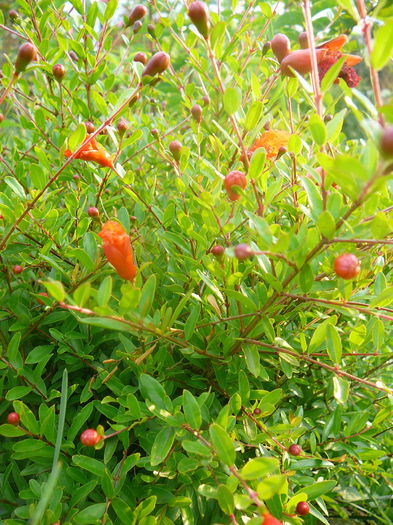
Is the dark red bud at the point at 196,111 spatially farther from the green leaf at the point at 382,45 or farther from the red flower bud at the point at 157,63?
the green leaf at the point at 382,45

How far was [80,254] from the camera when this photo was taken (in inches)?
23.6

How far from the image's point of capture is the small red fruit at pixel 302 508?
55 centimetres

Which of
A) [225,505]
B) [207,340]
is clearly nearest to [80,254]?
[207,340]

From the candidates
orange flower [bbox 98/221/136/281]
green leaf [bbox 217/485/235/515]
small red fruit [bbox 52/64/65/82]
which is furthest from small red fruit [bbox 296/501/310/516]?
small red fruit [bbox 52/64/65/82]

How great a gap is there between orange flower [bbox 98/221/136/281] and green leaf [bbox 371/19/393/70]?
0.32 meters

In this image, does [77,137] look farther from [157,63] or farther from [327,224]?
[327,224]

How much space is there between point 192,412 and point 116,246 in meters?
0.21

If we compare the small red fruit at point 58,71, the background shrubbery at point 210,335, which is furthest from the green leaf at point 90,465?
the small red fruit at point 58,71

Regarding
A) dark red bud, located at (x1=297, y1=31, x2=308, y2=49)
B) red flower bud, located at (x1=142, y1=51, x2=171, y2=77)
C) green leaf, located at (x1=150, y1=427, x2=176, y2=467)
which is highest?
red flower bud, located at (x1=142, y1=51, x2=171, y2=77)

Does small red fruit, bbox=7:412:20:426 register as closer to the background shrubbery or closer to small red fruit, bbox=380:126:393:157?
the background shrubbery

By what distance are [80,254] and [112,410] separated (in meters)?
→ 0.23

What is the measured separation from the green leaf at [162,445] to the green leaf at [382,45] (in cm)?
44

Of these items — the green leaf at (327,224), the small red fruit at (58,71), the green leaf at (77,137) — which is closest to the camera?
the green leaf at (327,224)

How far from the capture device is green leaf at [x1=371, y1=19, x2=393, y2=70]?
0.37 m
